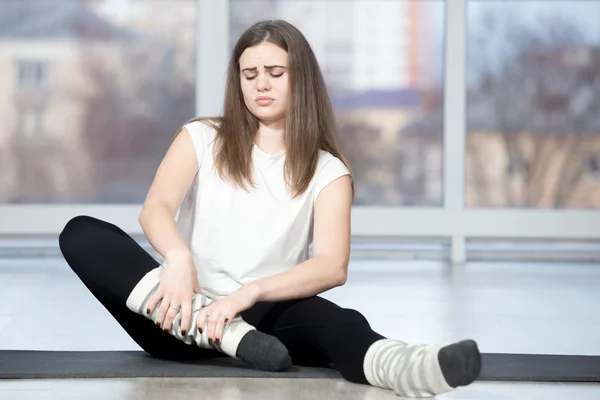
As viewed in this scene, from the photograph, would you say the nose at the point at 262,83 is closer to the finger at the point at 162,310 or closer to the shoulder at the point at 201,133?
the shoulder at the point at 201,133

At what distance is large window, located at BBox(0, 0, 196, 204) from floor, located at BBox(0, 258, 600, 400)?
0.53 m

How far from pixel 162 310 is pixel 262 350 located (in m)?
0.21

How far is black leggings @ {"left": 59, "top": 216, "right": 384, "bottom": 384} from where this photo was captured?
2.05 metres

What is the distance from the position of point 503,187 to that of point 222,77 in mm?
1570

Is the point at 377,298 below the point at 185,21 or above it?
below

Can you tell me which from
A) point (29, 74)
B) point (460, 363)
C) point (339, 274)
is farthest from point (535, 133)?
point (460, 363)

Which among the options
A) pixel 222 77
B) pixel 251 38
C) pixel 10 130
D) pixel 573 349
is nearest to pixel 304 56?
pixel 251 38

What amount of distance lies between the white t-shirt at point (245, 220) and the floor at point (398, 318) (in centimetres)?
27

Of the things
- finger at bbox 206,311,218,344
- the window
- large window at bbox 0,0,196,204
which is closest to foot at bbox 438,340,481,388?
finger at bbox 206,311,218,344

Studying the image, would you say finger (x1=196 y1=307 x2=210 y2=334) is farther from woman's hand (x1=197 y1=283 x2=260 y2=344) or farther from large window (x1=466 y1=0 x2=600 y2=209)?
large window (x1=466 y1=0 x2=600 y2=209)

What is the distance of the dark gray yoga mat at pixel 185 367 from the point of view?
2094 millimetres

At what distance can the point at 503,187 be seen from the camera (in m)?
5.43

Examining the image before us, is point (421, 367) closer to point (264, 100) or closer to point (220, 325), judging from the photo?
point (220, 325)

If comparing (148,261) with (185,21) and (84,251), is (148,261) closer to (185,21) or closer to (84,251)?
(84,251)
